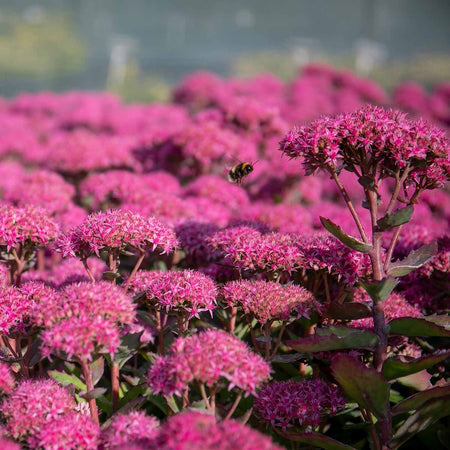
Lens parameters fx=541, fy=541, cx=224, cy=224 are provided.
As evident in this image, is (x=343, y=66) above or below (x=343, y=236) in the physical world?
above

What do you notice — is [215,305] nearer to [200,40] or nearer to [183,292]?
[183,292]

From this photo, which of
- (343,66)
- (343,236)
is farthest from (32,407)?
(343,66)

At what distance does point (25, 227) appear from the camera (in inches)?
96.8

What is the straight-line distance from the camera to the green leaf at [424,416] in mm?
1965

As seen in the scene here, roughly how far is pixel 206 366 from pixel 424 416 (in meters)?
0.90

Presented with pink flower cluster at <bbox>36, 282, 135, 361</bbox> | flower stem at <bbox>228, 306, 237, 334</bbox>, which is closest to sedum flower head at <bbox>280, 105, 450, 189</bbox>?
flower stem at <bbox>228, 306, 237, 334</bbox>

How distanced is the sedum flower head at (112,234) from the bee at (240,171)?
980 mm

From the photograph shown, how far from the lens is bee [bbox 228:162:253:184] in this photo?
3236 mm

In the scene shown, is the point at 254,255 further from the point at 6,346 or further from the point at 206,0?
the point at 206,0

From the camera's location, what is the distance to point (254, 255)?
240 centimetres

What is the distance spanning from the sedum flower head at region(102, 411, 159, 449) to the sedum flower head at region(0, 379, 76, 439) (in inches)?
8.6

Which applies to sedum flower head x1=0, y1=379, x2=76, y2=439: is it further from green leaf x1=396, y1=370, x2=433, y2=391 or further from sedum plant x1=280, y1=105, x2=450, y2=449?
green leaf x1=396, y1=370, x2=433, y2=391

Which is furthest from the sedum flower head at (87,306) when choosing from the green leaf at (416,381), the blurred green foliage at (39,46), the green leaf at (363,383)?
the blurred green foliage at (39,46)

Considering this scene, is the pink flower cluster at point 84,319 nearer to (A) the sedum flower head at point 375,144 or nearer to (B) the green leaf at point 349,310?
(B) the green leaf at point 349,310
